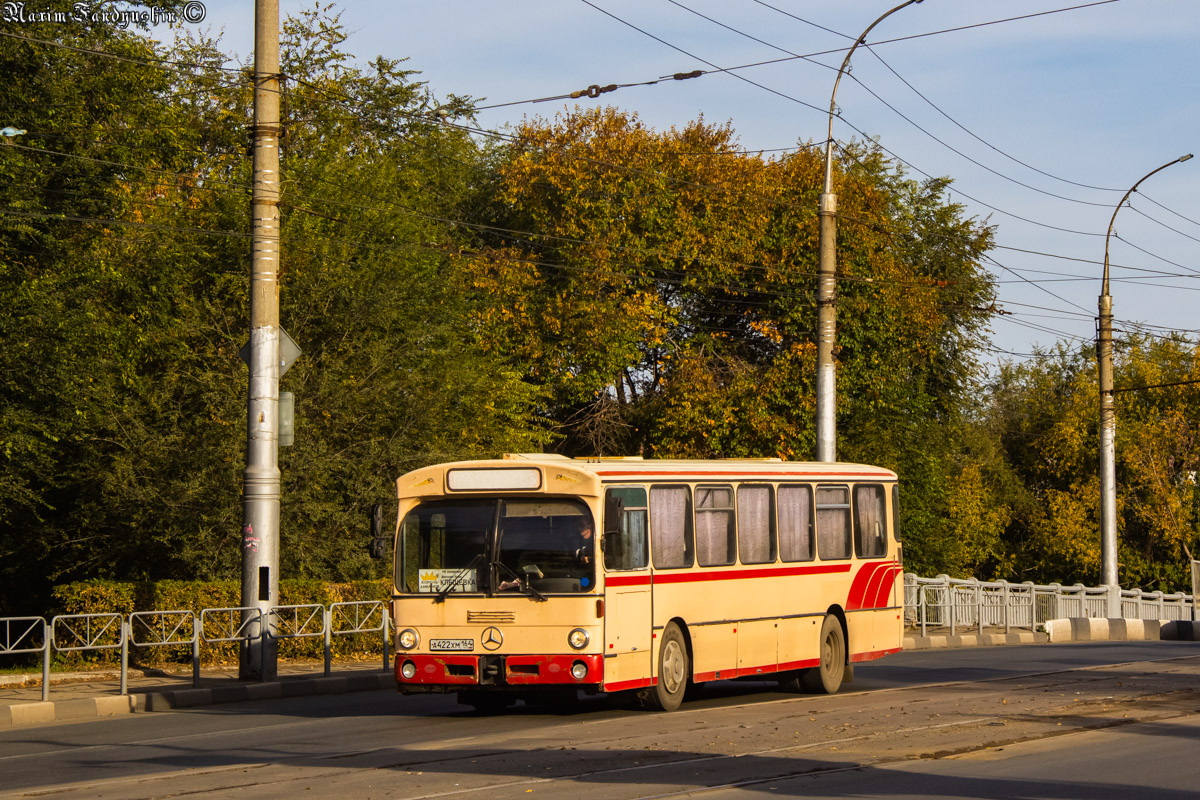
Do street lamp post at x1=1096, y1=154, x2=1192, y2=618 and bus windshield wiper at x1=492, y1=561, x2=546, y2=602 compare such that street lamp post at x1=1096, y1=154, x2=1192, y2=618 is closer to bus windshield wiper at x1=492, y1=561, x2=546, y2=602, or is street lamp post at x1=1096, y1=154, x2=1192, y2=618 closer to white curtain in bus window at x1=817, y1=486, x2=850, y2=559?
white curtain in bus window at x1=817, y1=486, x2=850, y2=559

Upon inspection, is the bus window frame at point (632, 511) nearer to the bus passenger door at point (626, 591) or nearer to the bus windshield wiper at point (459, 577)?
the bus passenger door at point (626, 591)

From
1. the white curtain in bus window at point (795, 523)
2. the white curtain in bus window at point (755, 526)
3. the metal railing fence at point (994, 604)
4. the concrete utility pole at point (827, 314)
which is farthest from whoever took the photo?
the metal railing fence at point (994, 604)

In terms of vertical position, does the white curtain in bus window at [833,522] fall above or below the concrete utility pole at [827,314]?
below

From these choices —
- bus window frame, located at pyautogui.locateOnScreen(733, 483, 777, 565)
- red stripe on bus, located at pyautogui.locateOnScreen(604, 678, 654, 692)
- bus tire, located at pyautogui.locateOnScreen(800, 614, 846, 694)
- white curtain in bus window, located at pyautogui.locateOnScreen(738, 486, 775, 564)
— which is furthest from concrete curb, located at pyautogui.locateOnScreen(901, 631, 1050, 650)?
red stripe on bus, located at pyautogui.locateOnScreen(604, 678, 654, 692)

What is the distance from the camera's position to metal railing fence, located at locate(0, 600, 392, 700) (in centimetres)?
1808

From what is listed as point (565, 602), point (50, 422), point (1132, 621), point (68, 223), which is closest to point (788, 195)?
point (1132, 621)

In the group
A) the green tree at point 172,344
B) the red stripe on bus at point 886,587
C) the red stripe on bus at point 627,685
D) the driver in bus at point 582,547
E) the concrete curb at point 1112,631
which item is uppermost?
the green tree at point 172,344

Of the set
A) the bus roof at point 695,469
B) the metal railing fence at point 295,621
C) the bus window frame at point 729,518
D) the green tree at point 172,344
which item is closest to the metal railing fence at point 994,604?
the metal railing fence at point 295,621

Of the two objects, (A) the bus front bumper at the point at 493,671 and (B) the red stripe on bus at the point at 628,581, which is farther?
(B) the red stripe on bus at the point at 628,581

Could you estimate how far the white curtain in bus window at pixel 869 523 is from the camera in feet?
64.2

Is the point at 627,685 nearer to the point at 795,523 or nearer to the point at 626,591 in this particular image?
the point at 626,591

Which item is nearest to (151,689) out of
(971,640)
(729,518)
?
(729,518)

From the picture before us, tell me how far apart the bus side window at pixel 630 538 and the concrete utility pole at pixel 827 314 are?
1032 centimetres

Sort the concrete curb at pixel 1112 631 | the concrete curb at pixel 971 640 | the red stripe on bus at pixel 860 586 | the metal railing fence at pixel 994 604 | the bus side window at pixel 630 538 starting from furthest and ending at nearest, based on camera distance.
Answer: the concrete curb at pixel 1112 631, the metal railing fence at pixel 994 604, the concrete curb at pixel 971 640, the red stripe on bus at pixel 860 586, the bus side window at pixel 630 538
